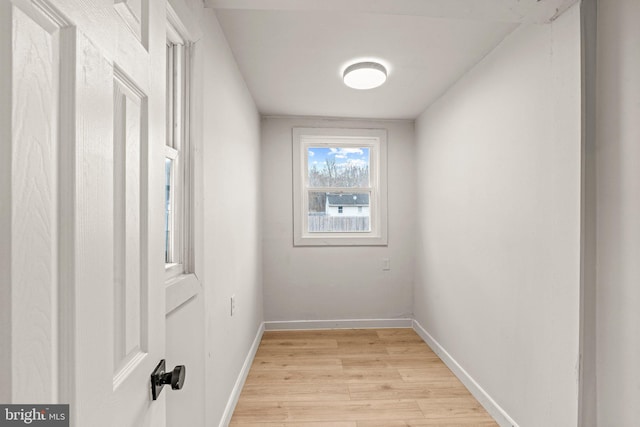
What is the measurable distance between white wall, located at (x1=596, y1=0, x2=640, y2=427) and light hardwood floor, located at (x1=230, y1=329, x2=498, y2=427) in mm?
926

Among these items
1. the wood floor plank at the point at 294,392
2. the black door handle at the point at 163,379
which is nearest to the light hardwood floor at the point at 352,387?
the wood floor plank at the point at 294,392

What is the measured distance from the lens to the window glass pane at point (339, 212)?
3490 millimetres

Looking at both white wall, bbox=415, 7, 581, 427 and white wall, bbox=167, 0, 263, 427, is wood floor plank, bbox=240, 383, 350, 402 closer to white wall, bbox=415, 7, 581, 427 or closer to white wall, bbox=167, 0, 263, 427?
white wall, bbox=167, 0, 263, 427

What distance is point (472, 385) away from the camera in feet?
7.07

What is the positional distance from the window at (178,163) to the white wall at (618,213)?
5.55ft

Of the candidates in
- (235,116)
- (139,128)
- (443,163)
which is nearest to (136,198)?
(139,128)

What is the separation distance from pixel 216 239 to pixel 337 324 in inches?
85.7

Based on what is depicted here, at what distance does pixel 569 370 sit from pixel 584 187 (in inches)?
31.4

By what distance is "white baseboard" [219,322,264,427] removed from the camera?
1792 mm

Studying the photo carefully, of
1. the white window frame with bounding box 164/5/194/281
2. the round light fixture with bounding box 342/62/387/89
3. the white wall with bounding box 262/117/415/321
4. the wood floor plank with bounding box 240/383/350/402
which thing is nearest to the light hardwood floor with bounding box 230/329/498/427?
the wood floor plank with bounding box 240/383/350/402

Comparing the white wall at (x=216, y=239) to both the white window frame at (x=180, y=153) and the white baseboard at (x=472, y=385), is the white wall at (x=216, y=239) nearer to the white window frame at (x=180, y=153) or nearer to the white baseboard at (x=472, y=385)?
the white window frame at (x=180, y=153)

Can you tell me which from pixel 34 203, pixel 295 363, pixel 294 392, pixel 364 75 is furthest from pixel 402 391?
pixel 34 203

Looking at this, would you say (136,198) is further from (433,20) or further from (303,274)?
(303,274)

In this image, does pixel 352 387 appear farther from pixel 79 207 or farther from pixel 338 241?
pixel 79 207
